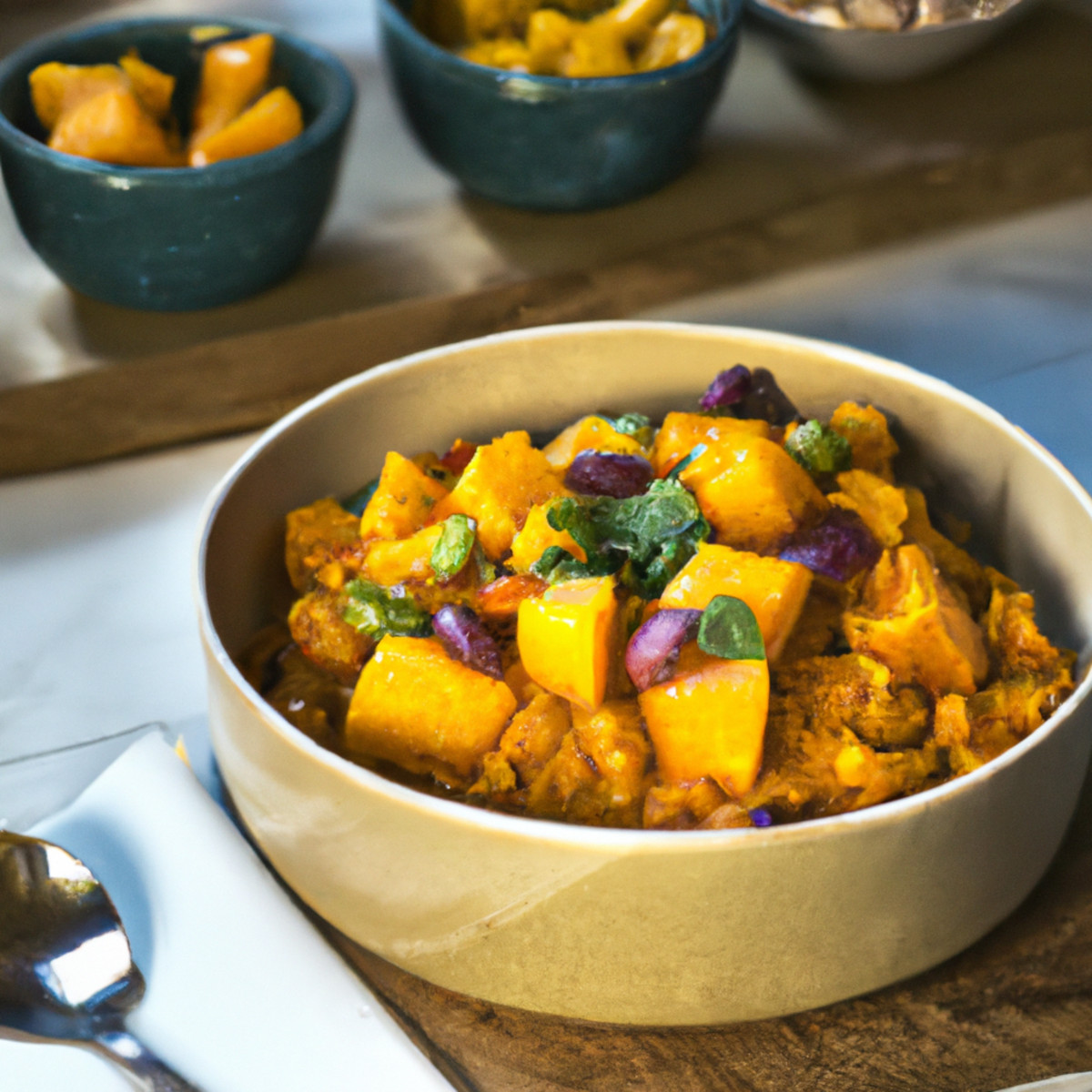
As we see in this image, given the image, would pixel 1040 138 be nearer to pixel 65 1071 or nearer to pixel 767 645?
pixel 767 645

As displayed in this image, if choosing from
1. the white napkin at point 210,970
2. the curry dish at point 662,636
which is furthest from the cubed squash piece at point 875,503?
the white napkin at point 210,970

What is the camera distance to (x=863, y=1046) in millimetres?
582

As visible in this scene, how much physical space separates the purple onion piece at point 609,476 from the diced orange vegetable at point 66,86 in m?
0.61

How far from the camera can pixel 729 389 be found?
2.51 feet

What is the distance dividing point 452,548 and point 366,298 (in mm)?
543

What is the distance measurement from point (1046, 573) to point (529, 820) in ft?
1.28

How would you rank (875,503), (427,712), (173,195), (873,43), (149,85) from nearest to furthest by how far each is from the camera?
1. (427,712)
2. (875,503)
3. (173,195)
4. (149,85)
5. (873,43)

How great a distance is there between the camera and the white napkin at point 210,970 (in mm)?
575

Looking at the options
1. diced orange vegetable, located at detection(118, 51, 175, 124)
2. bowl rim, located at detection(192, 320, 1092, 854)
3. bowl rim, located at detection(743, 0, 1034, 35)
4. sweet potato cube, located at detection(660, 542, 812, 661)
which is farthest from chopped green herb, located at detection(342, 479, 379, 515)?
bowl rim, located at detection(743, 0, 1034, 35)

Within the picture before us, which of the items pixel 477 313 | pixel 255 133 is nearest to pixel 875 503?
pixel 477 313

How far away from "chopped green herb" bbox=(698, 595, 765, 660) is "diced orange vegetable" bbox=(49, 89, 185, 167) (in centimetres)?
71

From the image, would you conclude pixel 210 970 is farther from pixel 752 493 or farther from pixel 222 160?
pixel 222 160

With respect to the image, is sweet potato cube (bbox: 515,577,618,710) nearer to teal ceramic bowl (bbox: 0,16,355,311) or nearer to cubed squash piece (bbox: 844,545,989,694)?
cubed squash piece (bbox: 844,545,989,694)

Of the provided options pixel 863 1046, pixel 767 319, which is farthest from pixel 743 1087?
pixel 767 319
